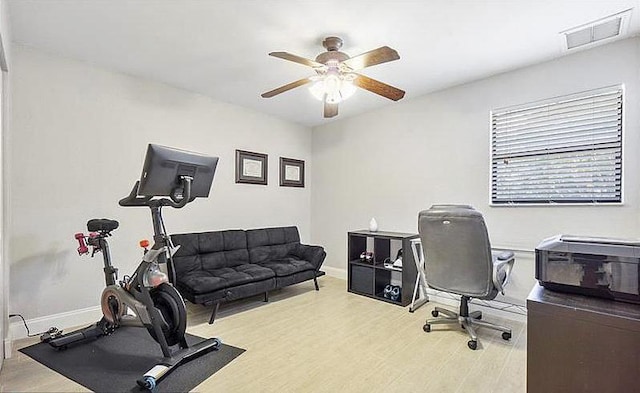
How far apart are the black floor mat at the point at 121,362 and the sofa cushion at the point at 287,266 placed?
1.22m

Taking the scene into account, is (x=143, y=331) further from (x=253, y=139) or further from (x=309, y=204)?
(x=309, y=204)

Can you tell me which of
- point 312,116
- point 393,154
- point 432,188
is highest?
point 312,116

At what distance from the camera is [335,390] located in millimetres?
2010

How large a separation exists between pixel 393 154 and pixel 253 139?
198 cm

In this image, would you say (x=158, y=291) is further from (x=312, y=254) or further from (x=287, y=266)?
(x=312, y=254)

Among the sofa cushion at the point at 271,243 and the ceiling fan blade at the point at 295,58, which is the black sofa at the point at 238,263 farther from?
the ceiling fan blade at the point at 295,58

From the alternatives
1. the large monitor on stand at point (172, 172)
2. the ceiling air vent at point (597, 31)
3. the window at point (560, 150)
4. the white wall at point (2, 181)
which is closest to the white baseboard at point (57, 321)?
the white wall at point (2, 181)

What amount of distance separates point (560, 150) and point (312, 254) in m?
2.97

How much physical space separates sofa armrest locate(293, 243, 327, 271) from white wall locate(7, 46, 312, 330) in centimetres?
120

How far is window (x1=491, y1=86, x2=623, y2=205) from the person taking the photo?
2822mm

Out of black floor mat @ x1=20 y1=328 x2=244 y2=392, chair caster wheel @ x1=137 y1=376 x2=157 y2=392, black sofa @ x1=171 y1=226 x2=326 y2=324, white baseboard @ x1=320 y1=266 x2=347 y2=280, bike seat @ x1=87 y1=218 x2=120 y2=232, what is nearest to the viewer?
chair caster wheel @ x1=137 y1=376 x2=157 y2=392

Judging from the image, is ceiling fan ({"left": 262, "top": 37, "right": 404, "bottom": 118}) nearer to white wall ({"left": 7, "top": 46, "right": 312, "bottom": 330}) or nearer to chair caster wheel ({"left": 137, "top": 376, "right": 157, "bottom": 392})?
white wall ({"left": 7, "top": 46, "right": 312, "bottom": 330})

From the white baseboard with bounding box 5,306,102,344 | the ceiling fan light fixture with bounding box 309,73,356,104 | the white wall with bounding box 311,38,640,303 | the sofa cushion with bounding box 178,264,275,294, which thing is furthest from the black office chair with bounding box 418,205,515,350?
the white baseboard with bounding box 5,306,102,344

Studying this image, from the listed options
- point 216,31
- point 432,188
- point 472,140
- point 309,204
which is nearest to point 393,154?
point 432,188
